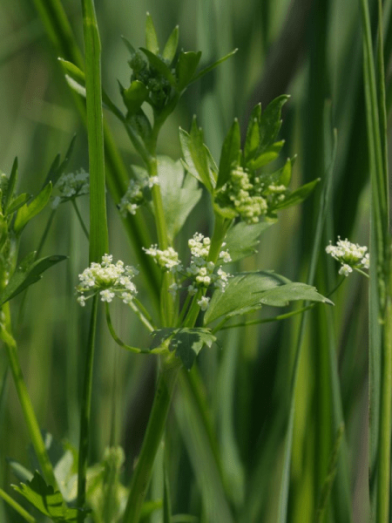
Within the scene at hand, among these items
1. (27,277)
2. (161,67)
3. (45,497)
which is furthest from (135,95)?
(45,497)

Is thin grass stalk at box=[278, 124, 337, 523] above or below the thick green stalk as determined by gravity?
below

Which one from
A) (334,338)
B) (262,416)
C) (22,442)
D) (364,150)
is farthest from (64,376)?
(364,150)

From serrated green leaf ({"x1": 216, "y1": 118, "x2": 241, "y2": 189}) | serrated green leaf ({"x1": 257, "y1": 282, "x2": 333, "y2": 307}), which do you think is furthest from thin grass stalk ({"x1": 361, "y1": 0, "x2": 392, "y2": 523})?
serrated green leaf ({"x1": 216, "y1": 118, "x2": 241, "y2": 189})

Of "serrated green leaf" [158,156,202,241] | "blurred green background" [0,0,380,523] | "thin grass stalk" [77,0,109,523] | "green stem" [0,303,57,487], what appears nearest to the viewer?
"thin grass stalk" [77,0,109,523]

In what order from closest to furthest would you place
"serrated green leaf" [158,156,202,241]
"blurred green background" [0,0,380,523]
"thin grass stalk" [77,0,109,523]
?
"thin grass stalk" [77,0,109,523] < "serrated green leaf" [158,156,202,241] < "blurred green background" [0,0,380,523]

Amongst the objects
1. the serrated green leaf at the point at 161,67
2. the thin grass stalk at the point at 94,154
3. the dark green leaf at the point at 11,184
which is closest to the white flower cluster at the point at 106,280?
the thin grass stalk at the point at 94,154

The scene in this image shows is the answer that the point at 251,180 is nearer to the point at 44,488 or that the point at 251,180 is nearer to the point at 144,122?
the point at 144,122

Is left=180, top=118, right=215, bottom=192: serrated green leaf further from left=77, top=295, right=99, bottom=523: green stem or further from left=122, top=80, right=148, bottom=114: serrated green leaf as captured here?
left=77, top=295, right=99, bottom=523: green stem

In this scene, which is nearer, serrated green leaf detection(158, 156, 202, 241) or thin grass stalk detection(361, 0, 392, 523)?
thin grass stalk detection(361, 0, 392, 523)

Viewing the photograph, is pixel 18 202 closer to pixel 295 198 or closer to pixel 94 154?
pixel 94 154
